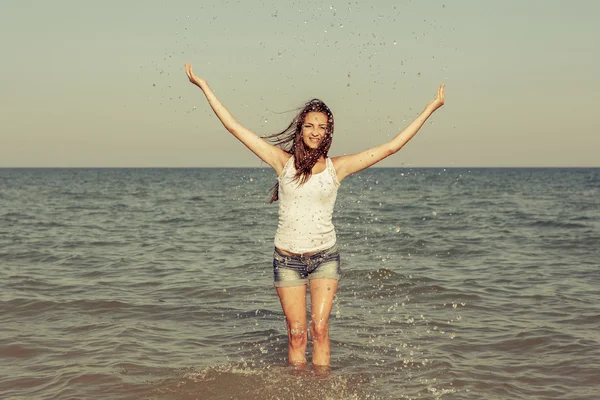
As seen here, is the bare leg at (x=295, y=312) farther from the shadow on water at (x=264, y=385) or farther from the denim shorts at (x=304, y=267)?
the shadow on water at (x=264, y=385)

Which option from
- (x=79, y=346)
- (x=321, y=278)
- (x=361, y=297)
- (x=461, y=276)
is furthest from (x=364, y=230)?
(x=321, y=278)

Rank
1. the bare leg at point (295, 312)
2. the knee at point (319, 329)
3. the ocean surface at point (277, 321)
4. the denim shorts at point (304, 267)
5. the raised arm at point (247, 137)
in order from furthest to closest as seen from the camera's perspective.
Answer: the ocean surface at point (277, 321), the knee at point (319, 329), the bare leg at point (295, 312), the denim shorts at point (304, 267), the raised arm at point (247, 137)

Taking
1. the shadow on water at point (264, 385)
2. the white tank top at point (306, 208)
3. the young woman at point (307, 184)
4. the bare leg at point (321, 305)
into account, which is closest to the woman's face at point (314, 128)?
the young woman at point (307, 184)

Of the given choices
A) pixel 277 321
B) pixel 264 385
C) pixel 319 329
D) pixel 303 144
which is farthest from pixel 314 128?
pixel 277 321

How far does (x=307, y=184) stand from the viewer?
16.8 ft

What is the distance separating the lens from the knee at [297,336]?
5.54m

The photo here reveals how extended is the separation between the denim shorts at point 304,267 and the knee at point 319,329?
0.42 meters

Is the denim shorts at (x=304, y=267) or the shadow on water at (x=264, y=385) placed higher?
the denim shorts at (x=304, y=267)

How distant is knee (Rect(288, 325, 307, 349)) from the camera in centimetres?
554

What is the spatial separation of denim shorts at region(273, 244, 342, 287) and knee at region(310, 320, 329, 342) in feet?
1.37

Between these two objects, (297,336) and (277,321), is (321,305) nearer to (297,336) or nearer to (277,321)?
(297,336)

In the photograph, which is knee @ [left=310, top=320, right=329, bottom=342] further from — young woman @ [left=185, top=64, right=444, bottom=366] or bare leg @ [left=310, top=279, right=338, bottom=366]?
young woman @ [left=185, top=64, right=444, bottom=366]

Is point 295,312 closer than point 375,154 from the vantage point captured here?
No

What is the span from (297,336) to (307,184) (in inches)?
54.4
